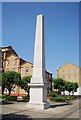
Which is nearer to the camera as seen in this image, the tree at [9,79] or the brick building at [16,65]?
the tree at [9,79]

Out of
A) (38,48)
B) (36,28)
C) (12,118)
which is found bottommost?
(12,118)

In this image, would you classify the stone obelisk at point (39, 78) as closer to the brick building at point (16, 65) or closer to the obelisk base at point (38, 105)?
the obelisk base at point (38, 105)

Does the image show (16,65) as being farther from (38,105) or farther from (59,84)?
(38,105)

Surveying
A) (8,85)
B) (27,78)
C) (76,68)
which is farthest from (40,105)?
(76,68)

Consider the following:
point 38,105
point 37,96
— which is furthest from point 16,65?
point 38,105

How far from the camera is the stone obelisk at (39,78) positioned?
24766 millimetres

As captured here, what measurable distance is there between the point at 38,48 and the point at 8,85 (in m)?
17.9

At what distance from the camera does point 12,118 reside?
1661 cm

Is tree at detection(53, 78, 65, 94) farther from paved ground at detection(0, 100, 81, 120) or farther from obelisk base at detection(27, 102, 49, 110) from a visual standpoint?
paved ground at detection(0, 100, 81, 120)

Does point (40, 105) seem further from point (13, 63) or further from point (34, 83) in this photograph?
point (13, 63)

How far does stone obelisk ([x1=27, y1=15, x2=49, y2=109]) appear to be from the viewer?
2477 centimetres

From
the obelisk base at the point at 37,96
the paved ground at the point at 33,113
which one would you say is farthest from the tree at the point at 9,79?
the paved ground at the point at 33,113

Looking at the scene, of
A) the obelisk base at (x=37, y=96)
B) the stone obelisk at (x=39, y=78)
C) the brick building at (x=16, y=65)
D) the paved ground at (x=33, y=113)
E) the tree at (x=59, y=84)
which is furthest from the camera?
the brick building at (x=16, y=65)

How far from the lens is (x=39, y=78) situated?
82.3 feet
